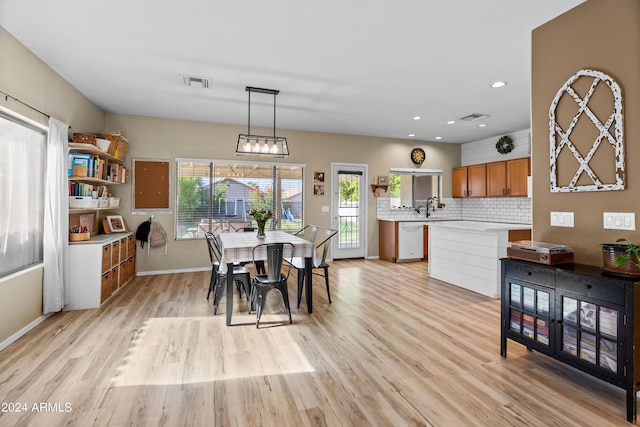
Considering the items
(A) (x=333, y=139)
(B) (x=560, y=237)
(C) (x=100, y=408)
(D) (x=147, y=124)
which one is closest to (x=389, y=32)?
(B) (x=560, y=237)

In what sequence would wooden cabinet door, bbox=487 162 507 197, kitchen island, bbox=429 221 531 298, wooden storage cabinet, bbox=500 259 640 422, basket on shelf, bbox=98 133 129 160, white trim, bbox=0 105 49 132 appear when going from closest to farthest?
1. wooden storage cabinet, bbox=500 259 640 422
2. white trim, bbox=0 105 49 132
3. kitchen island, bbox=429 221 531 298
4. basket on shelf, bbox=98 133 129 160
5. wooden cabinet door, bbox=487 162 507 197

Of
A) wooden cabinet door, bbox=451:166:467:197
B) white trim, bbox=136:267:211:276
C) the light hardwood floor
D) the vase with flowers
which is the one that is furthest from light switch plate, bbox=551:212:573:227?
white trim, bbox=136:267:211:276

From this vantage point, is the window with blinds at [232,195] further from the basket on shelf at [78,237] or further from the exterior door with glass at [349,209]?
the basket on shelf at [78,237]

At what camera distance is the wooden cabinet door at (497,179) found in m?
6.44

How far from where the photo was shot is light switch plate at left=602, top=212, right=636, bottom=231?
2.12 m

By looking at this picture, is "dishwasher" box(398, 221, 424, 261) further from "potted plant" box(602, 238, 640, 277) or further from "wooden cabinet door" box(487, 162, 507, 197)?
"potted plant" box(602, 238, 640, 277)

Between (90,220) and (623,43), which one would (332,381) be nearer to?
(623,43)

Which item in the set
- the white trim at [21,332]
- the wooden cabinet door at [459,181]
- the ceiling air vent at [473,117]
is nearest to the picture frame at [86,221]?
the white trim at [21,332]

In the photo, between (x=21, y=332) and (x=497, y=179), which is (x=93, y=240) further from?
(x=497, y=179)

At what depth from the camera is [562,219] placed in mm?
2537

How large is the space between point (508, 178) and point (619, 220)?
4.57 metres

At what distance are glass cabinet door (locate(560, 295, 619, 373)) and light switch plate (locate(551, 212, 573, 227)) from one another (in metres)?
0.65

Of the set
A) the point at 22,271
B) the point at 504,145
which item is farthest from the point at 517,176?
the point at 22,271

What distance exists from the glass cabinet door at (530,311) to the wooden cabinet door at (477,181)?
16.2ft
